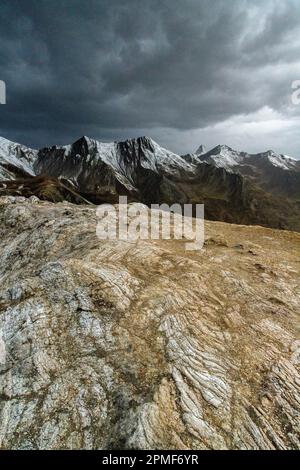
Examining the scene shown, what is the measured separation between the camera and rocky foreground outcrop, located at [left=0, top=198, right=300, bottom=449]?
54.0ft

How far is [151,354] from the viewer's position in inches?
782

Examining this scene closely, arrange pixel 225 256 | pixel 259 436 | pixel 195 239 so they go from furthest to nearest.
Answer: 1. pixel 195 239
2. pixel 225 256
3. pixel 259 436

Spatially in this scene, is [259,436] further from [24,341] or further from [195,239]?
[195,239]

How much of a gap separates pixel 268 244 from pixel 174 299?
20776 mm

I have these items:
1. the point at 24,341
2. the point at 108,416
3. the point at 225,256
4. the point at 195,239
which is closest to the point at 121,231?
the point at 195,239

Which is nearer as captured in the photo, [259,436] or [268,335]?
[259,436]

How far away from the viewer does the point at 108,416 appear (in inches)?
669

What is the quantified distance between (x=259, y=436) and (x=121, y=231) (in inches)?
1087

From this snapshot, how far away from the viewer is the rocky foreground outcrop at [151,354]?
54.0 feet

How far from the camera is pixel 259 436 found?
16.3 metres
